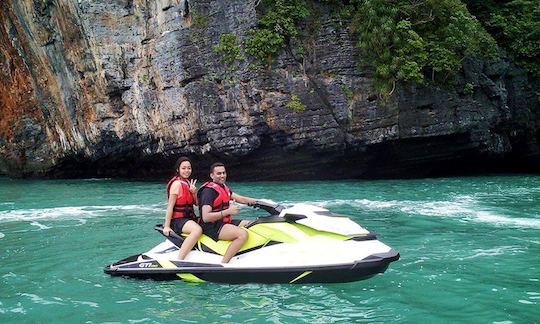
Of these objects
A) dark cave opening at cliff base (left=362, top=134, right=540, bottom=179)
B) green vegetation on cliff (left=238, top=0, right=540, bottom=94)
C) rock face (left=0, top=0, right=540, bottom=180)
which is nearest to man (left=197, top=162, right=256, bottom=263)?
rock face (left=0, top=0, right=540, bottom=180)

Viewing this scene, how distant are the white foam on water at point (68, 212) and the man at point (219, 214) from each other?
19.2ft

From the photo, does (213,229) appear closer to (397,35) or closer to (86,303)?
(86,303)

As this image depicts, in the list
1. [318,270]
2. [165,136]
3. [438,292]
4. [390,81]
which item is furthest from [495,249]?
[165,136]

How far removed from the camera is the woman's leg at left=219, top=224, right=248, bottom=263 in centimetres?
577

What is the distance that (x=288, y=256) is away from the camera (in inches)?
221

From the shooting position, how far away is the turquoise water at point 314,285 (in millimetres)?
5004

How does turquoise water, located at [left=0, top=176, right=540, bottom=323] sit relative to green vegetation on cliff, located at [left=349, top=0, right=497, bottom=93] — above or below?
below

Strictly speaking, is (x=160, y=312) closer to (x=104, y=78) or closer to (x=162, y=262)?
(x=162, y=262)

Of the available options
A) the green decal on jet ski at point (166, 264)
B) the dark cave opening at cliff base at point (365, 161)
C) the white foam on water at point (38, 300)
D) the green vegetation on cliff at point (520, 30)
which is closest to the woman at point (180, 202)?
the green decal on jet ski at point (166, 264)

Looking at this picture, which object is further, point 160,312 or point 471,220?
point 471,220

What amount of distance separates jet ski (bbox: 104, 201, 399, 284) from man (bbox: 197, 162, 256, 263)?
0.08 meters

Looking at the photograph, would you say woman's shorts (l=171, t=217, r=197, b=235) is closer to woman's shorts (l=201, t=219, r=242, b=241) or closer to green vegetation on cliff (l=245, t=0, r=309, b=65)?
woman's shorts (l=201, t=219, r=242, b=241)

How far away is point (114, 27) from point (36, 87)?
525cm

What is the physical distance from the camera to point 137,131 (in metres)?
19.6
